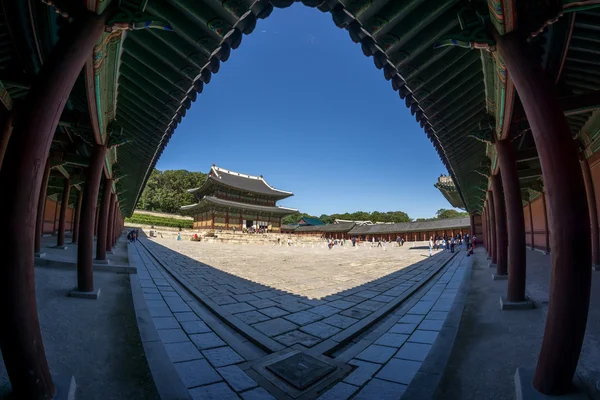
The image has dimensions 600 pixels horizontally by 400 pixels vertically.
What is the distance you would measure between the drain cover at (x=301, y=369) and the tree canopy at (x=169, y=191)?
56806mm

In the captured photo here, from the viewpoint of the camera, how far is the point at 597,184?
6828 millimetres

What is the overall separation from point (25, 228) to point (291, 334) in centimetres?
305

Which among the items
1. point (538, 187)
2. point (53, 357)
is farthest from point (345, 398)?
point (538, 187)

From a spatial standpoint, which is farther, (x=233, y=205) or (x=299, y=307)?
(x=233, y=205)

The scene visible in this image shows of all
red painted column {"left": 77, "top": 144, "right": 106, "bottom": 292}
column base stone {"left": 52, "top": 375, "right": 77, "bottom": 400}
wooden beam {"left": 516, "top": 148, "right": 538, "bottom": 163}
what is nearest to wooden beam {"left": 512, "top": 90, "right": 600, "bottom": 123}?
wooden beam {"left": 516, "top": 148, "right": 538, "bottom": 163}

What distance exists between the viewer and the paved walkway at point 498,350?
7.41ft

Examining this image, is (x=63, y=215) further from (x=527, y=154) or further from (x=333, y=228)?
(x=333, y=228)

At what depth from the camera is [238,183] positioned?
134 feet

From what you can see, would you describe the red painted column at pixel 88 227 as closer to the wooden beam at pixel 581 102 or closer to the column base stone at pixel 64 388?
the column base stone at pixel 64 388

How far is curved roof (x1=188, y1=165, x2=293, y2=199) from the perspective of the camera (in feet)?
124

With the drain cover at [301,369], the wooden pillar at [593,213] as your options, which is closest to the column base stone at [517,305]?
the drain cover at [301,369]

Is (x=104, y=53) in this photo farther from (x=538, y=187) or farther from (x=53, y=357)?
(x=538, y=187)

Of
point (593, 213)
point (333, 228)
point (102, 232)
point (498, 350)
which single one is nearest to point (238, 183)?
point (333, 228)

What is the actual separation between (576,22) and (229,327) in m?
6.01
